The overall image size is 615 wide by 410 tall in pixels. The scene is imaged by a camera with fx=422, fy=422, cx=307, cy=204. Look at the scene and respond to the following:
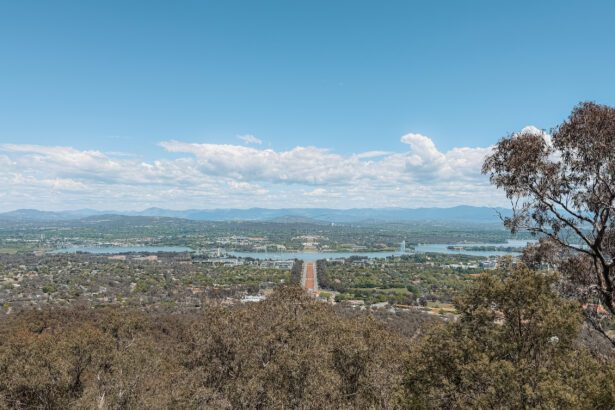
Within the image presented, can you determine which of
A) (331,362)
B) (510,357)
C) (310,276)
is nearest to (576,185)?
(510,357)

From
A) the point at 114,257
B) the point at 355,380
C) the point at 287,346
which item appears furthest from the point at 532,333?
the point at 114,257

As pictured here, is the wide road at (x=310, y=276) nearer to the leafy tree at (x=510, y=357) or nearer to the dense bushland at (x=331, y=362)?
the dense bushland at (x=331, y=362)

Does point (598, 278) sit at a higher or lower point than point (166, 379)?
higher

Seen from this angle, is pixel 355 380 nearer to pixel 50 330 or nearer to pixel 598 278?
pixel 598 278

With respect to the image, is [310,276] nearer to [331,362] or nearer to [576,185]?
[331,362]

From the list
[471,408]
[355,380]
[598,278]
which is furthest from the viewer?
[355,380]

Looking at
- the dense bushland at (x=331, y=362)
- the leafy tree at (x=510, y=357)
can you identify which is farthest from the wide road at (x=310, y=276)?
the leafy tree at (x=510, y=357)

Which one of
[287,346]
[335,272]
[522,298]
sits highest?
[522,298]

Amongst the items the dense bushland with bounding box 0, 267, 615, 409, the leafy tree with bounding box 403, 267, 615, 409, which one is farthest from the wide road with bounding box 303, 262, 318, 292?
the leafy tree with bounding box 403, 267, 615, 409
